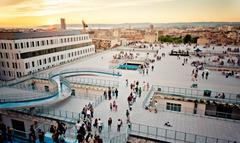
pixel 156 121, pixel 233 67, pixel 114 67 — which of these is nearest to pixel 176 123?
pixel 156 121

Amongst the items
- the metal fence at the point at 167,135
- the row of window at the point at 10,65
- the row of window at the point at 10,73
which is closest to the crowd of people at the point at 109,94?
the metal fence at the point at 167,135

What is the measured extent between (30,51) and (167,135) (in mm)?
27981

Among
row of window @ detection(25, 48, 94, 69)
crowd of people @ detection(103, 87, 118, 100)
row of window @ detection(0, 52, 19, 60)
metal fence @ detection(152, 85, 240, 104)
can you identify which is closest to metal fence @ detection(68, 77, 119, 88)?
crowd of people @ detection(103, 87, 118, 100)

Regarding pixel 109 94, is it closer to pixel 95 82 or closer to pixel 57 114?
pixel 57 114

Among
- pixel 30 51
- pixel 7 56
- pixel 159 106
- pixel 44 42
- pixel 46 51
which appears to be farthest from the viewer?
pixel 46 51

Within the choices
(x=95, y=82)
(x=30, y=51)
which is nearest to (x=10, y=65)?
(x=30, y=51)

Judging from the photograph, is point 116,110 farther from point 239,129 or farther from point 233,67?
point 233,67

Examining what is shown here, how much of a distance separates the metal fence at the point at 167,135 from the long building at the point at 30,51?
2525 cm

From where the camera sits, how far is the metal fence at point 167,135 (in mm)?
10875

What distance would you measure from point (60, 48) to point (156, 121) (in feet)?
101

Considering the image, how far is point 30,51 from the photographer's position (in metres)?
32.3

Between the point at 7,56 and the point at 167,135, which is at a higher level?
the point at 7,56

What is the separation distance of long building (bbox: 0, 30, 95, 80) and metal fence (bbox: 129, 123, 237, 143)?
25252 mm

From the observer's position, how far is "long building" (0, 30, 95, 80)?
30750 millimetres
